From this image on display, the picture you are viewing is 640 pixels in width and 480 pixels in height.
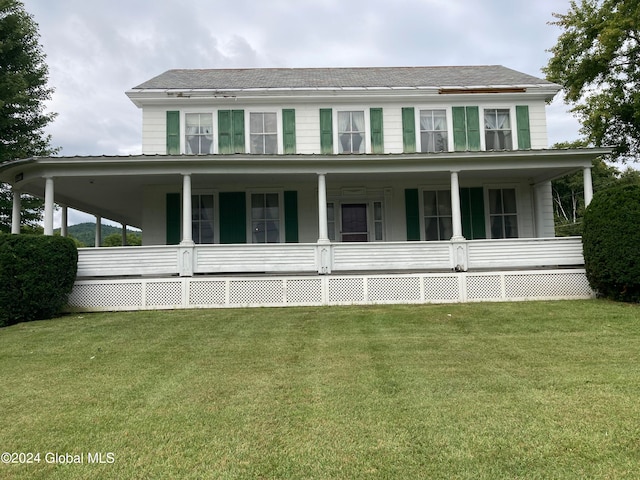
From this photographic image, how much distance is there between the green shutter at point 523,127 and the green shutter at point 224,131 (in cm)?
880

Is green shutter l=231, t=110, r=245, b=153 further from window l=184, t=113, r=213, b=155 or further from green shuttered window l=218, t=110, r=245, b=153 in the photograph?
window l=184, t=113, r=213, b=155

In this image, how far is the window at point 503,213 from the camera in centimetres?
1309

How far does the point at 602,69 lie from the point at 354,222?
13.7 meters

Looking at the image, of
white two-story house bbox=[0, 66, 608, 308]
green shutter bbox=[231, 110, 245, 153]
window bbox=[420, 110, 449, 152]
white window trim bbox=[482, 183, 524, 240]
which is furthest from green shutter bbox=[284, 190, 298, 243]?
white window trim bbox=[482, 183, 524, 240]

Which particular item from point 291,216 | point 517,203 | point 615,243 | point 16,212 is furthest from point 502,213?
point 16,212

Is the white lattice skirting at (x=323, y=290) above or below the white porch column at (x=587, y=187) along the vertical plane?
below

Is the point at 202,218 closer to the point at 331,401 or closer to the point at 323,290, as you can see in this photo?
the point at 323,290

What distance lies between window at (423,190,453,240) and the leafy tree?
700 inches

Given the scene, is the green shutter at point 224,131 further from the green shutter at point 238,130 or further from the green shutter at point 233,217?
the green shutter at point 233,217

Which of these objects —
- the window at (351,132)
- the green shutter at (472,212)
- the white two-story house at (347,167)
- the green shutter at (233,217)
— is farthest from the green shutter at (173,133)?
the green shutter at (472,212)

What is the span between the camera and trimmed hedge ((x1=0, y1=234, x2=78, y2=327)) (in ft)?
29.1

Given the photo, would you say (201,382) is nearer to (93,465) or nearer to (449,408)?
(93,465)

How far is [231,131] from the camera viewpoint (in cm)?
1298

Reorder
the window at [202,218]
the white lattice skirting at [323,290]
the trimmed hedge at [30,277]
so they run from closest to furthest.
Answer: the trimmed hedge at [30,277] < the white lattice skirting at [323,290] < the window at [202,218]
